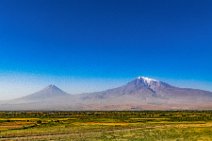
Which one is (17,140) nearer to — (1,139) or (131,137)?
(1,139)

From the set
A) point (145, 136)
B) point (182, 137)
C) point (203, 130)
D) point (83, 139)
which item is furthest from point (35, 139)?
point (203, 130)

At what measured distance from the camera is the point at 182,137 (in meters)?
66.8

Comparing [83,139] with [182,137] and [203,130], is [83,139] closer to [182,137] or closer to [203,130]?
[182,137]

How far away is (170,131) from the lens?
74312 mm

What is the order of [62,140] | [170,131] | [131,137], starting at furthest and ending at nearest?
[170,131], [131,137], [62,140]

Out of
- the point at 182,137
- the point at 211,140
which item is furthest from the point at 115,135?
the point at 211,140

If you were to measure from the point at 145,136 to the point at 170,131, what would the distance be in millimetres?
9228

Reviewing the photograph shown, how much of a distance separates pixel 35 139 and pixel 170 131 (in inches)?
1092

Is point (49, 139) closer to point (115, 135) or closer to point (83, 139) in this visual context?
point (83, 139)

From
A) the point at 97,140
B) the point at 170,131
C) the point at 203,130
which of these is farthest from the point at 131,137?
the point at 203,130

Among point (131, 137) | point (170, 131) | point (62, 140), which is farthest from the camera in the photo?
point (170, 131)

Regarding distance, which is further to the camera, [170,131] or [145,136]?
[170,131]

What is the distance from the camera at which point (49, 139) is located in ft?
202

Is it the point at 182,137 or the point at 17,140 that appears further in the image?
the point at 182,137
